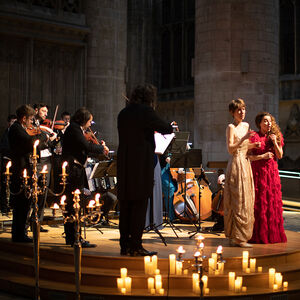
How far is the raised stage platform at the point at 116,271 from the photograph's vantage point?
17.5 feet

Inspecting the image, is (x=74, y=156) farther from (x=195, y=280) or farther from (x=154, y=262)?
(x=195, y=280)

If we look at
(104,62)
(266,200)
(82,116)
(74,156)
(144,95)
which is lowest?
(266,200)

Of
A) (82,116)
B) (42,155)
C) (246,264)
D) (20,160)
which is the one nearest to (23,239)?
(20,160)

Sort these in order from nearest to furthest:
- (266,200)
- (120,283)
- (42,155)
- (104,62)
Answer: (120,283) → (266,200) → (42,155) → (104,62)

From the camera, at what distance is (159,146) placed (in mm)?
6605

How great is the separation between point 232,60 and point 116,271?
23.8ft

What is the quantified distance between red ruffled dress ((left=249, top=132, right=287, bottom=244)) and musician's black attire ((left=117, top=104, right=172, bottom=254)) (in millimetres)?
1783

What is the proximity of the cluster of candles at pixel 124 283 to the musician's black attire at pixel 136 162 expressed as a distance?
0.52 metres

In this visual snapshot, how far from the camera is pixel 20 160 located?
6727 mm

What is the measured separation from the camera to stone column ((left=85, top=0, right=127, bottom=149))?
1365 cm

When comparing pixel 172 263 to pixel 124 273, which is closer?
pixel 124 273

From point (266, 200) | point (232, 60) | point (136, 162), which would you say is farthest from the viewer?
point (232, 60)

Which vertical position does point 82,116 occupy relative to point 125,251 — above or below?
above

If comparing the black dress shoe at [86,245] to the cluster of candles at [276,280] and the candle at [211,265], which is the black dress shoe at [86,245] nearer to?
the candle at [211,265]
